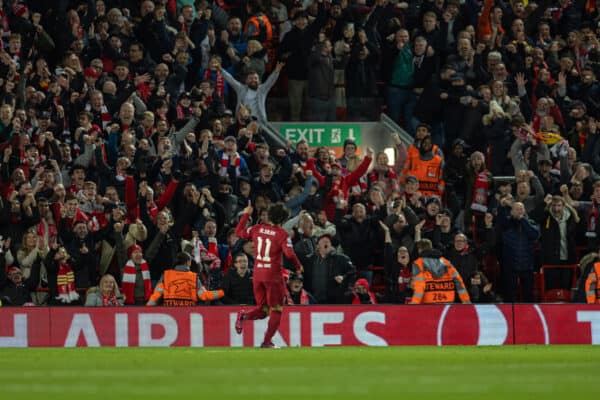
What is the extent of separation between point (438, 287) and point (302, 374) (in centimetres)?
780

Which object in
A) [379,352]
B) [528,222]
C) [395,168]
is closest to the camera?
[379,352]

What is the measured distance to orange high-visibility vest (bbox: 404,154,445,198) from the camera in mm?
21625

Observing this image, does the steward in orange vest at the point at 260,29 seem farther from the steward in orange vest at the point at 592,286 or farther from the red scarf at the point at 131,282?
the steward in orange vest at the point at 592,286

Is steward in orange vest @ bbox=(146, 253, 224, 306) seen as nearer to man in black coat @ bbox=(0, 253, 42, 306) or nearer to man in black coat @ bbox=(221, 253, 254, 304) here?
man in black coat @ bbox=(221, 253, 254, 304)

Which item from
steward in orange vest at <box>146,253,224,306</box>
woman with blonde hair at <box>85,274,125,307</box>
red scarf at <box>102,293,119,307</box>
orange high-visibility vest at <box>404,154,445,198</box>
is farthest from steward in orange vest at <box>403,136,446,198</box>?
red scarf at <box>102,293,119,307</box>

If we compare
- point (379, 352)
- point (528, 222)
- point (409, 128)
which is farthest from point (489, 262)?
point (379, 352)

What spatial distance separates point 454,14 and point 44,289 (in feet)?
31.3

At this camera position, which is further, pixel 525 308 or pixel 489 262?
pixel 489 262

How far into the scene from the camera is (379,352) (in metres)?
15.4

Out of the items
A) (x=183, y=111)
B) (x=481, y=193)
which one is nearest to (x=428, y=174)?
(x=481, y=193)

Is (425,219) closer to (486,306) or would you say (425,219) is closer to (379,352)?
(486,306)

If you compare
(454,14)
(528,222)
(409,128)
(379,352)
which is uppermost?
(454,14)

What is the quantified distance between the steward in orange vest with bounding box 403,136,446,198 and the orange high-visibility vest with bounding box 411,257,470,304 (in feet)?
9.75

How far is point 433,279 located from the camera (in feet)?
61.7
